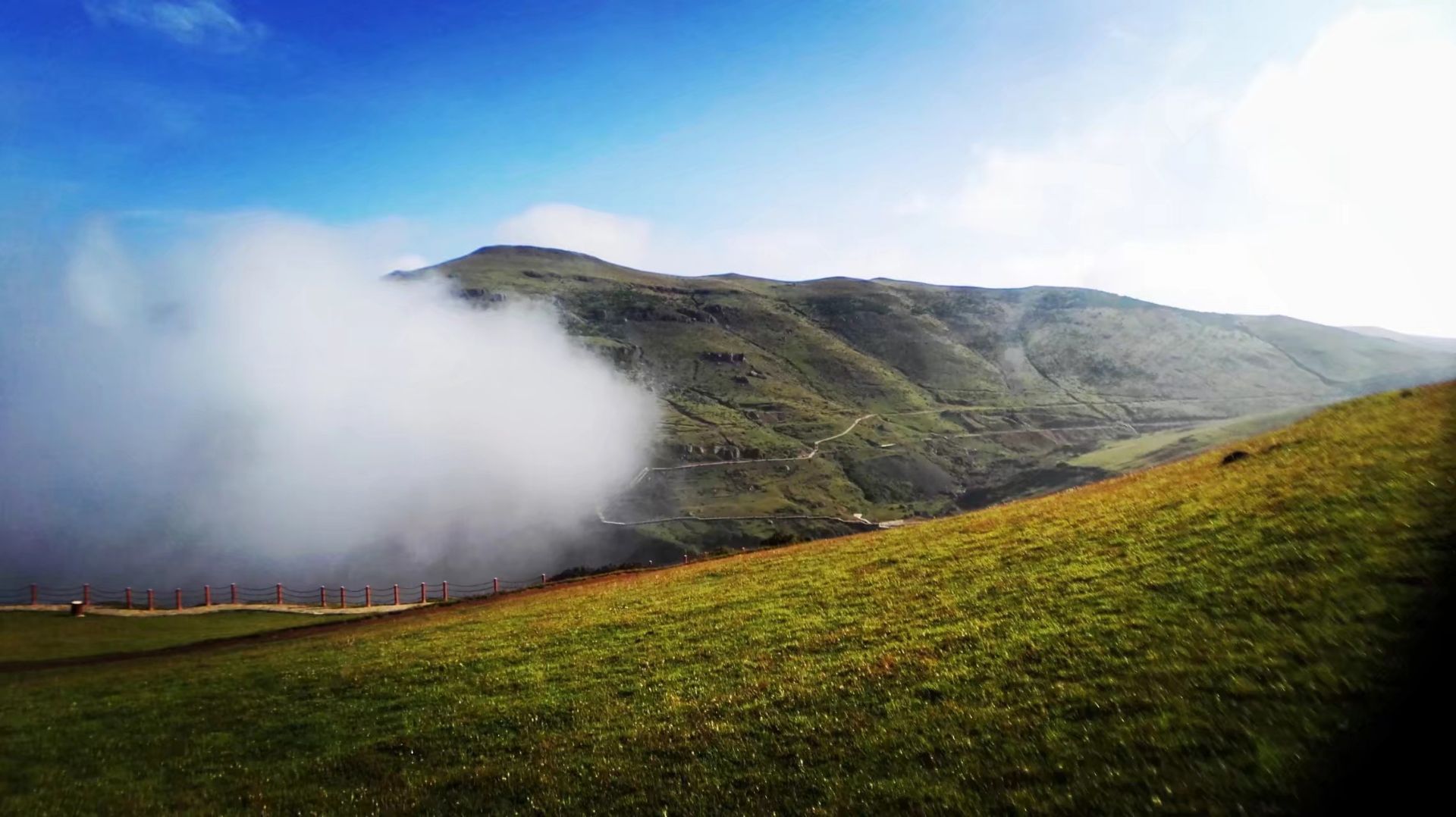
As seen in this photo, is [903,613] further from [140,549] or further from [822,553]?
[140,549]

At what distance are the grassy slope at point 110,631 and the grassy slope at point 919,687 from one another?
14529 millimetres

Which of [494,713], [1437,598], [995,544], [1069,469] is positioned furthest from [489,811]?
[1069,469]

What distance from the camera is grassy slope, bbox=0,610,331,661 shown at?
Result: 1543 inches

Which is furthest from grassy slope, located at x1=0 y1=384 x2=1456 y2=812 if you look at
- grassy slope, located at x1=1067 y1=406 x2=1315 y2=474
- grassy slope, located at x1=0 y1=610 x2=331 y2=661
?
grassy slope, located at x1=1067 y1=406 x2=1315 y2=474

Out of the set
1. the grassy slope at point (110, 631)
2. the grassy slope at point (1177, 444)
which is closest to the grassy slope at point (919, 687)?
the grassy slope at point (110, 631)

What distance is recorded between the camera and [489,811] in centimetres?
1223

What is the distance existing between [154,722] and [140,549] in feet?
611

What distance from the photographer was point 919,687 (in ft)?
44.7

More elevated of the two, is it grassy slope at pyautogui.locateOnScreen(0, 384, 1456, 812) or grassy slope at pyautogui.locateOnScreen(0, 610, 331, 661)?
grassy slope at pyautogui.locateOnScreen(0, 384, 1456, 812)

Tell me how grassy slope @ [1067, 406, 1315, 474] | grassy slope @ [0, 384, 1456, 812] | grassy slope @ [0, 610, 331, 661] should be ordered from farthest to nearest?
grassy slope @ [1067, 406, 1315, 474] < grassy slope @ [0, 610, 331, 661] < grassy slope @ [0, 384, 1456, 812]

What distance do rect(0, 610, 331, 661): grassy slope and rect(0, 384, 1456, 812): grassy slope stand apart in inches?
572

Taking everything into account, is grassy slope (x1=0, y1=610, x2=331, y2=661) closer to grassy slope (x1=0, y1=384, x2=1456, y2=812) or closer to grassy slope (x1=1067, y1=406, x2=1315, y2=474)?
grassy slope (x1=0, y1=384, x2=1456, y2=812)

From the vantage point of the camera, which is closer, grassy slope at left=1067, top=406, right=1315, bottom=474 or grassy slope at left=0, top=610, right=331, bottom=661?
grassy slope at left=0, top=610, right=331, bottom=661

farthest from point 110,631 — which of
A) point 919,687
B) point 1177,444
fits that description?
point 1177,444
